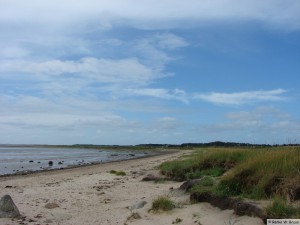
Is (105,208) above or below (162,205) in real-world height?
below

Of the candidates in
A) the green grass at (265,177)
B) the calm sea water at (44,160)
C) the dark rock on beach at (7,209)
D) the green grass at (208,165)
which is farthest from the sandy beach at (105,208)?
the calm sea water at (44,160)

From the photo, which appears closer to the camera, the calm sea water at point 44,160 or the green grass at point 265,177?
the green grass at point 265,177

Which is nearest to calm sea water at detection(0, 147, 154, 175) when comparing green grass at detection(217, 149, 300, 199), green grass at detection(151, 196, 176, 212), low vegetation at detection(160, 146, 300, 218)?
green grass at detection(151, 196, 176, 212)

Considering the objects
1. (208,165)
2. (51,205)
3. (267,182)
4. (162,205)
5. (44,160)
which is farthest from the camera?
(44,160)

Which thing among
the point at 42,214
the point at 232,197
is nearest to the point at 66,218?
the point at 42,214

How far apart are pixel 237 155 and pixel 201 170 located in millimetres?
1712

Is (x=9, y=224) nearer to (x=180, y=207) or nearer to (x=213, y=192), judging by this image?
(x=180, y=207)

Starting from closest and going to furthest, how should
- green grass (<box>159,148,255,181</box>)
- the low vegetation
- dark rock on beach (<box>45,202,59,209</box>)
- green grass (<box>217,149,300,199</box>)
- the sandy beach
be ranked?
the low vegetation
green grass (<box>217,149,300,199</box>)
the sandy beach
dark rock on beach (<box>45,202,59,209</box>)
green grass (<box>159,148,255,181</box>)

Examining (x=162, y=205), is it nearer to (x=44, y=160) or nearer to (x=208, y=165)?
(x=208, y=165)

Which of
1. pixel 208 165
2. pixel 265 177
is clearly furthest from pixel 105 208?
pixel 208 165

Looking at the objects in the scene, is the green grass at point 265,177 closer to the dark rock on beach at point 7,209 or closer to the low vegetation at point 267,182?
the low vegetation at point 267,182

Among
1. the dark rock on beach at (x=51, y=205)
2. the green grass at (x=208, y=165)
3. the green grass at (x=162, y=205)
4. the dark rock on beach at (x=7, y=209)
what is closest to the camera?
the green grass at (x=162, y=205)

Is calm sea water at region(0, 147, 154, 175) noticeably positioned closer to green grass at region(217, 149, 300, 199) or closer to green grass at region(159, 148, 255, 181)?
green grass at region(159, 148, 255, 181)

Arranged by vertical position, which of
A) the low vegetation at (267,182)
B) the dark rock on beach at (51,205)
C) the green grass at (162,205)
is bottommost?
the dark rock on beach at (51,205)
